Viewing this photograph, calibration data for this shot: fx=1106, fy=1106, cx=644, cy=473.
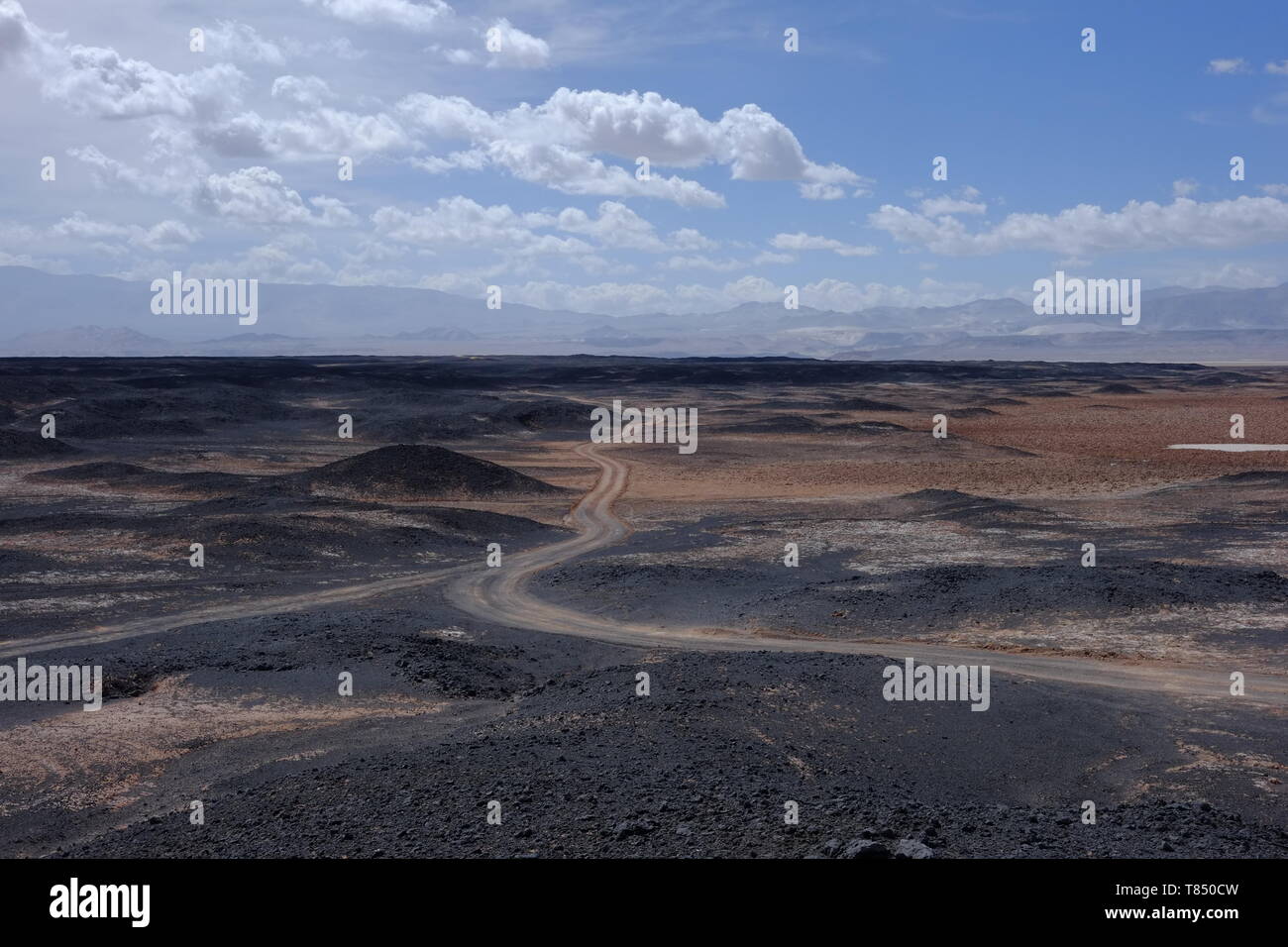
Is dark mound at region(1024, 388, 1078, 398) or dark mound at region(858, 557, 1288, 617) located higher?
dark mound at region(1024, 388, 1078, 398)

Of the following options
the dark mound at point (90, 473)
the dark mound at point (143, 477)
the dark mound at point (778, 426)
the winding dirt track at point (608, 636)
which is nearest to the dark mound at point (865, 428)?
the dark mound at point (778, 426)

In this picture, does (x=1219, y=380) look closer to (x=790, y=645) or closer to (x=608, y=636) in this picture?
(x=790, y=645)

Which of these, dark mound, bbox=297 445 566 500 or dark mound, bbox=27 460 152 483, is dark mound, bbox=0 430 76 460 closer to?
dark mound, bbox=27 460 152 483

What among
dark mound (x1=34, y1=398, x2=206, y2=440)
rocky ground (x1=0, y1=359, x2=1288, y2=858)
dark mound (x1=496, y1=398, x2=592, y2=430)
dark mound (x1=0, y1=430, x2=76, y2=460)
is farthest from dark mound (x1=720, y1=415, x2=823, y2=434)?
dark mound (x1=0, y1=430, x2=76, y2=460)
